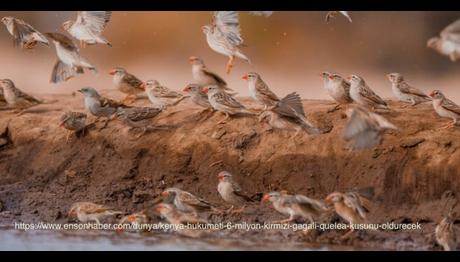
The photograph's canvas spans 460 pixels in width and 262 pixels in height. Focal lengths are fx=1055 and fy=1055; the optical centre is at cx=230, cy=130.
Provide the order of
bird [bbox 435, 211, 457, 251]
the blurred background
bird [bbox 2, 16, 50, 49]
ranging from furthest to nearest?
bird [bbox 2, 16, 50, 49]
the blurred background
bird [bbox 435, 211, 457, 251]

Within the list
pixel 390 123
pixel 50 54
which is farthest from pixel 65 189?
pixel 390 123

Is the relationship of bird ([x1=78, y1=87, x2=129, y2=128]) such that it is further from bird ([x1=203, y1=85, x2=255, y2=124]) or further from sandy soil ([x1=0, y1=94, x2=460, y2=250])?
bird ([x1=203, y1=85, x2=255, y2=124])

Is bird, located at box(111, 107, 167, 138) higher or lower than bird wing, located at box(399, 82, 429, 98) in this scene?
lower

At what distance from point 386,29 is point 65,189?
9.77 ft

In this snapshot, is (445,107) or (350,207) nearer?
(350,207)

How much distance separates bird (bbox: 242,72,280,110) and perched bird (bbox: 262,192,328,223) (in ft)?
2.82

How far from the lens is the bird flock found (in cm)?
816

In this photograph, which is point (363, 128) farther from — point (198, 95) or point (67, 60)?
point (67, 60)

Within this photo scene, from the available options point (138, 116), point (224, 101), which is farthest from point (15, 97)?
point (224, 101)

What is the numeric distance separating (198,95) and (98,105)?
853mm

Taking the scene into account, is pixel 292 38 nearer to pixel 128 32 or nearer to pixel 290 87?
pixel 290 87

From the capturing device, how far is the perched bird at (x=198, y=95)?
8781 millimetres

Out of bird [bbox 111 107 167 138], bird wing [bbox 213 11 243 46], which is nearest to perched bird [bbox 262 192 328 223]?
bird [bbox 111 107 167 138]

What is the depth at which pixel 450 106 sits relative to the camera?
27.8 ft
